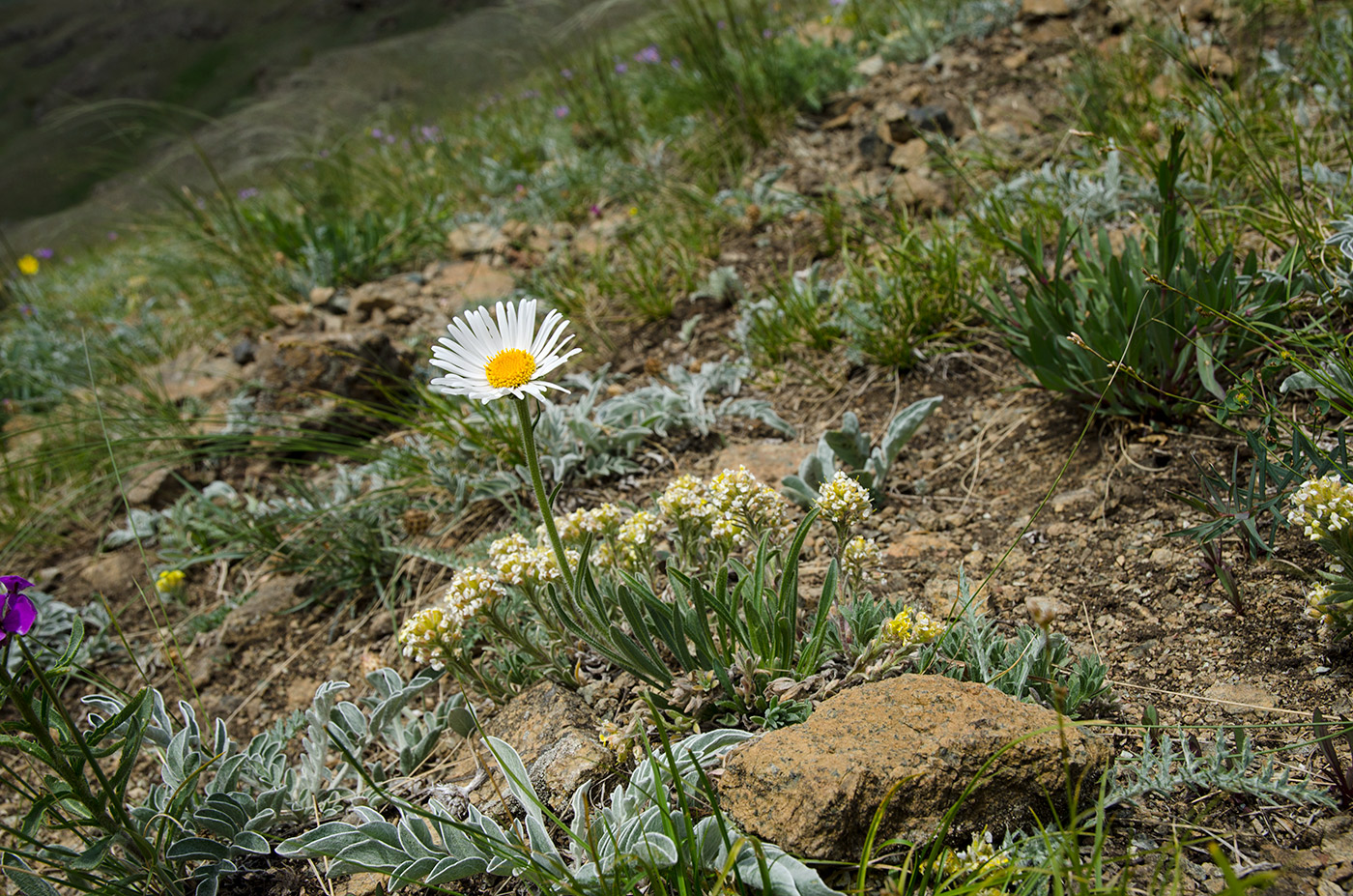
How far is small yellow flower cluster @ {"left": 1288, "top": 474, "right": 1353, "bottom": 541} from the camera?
1.42 m

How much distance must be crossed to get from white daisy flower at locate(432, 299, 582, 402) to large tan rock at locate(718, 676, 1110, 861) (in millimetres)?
811

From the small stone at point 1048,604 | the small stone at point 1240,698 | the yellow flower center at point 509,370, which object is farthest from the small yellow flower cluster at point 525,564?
the small stone at point 1240,698

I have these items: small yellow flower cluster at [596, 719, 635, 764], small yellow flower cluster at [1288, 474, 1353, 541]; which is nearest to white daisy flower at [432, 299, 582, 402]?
small yellow flower cluster at [596, 719, 635, 764]

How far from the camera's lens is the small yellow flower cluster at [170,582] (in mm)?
3105

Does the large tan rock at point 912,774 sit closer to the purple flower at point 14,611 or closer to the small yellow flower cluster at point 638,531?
the small yellow flower cluster at point 638,531

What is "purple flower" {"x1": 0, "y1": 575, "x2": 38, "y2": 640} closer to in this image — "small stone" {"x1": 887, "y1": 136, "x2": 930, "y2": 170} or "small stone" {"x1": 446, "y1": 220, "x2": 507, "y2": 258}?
"small stone" {"x1": 887, "y1": 136, "x2": 930, "y2": 170}

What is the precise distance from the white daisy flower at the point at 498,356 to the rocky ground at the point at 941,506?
Answer: 82 cm

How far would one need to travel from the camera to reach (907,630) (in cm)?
158

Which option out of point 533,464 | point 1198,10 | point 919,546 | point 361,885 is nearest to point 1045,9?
point 1198,10

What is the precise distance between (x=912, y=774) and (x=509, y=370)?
99 cm

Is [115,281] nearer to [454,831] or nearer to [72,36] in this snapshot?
[454,831]

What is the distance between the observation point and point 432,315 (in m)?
4.49

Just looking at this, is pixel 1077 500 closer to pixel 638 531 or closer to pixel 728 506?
pixel 728 506

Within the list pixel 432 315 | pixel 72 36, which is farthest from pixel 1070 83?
pixel 72 36
